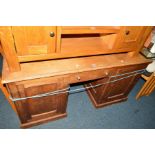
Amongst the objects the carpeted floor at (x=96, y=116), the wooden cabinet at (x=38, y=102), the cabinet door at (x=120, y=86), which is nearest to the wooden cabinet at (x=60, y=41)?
the wooden cabinet at (x=38, y=102)

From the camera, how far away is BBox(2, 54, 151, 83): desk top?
1.07 m

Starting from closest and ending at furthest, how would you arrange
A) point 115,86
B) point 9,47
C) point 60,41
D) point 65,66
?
point 9,47
point 60,41
point 65,66
point 115,86

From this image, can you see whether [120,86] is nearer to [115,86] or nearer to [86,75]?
[115,86]

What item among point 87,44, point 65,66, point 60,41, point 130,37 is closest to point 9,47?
point 60,41

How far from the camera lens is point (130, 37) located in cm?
129

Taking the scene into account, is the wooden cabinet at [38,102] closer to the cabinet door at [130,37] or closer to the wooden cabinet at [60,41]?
the wooden cabinet at [60,41]

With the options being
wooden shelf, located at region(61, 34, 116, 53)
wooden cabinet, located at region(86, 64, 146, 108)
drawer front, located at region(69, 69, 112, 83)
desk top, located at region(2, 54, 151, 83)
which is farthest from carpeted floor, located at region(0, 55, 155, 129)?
wooden shelf, located at region(61, 34, 116, 53)

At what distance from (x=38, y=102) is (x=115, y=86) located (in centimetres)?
94

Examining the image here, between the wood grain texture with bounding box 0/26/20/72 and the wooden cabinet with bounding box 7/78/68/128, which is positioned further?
the wooden cabinet with bounding box 7/78/68/128

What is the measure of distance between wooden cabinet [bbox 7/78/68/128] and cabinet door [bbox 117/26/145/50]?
691mm

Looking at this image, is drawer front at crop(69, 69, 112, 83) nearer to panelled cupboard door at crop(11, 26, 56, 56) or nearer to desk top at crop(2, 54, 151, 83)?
desk top at crop(2, 54, 151, 83)
